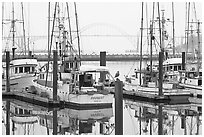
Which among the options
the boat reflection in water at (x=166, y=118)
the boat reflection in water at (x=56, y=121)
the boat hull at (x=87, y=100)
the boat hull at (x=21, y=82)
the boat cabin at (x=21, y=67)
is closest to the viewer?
the boat reflection in water at (x=56, y=121)

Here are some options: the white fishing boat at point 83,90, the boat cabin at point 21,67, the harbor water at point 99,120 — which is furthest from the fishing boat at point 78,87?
the boat cabin at point 21,67

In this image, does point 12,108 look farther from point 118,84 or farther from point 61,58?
point 118,84

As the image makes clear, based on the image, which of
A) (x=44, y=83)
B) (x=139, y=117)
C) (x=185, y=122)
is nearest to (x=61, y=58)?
(x=44, y=83)

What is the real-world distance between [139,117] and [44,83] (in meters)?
7.89

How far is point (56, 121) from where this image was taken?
2322 centimetres

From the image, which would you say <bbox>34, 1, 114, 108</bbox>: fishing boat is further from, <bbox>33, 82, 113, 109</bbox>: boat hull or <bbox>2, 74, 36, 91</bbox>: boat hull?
<bbox>2, 74, 36, 91</bbox>: boat hull

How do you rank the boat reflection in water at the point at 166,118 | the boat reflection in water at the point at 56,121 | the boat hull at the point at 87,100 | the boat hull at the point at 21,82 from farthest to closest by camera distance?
1. the boat hull at the point at 21,82
2. the boat hull at the point at 87,100
3. the boat reflection in water at the point at 166,118
4. the boat reflection in water at the point at 56,121

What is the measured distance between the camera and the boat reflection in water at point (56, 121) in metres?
21.3

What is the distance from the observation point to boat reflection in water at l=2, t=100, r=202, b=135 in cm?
2137

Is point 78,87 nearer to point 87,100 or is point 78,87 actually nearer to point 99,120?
point 87,100

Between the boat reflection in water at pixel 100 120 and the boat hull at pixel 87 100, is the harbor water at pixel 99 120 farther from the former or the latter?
the boat hull at pixel 87 100

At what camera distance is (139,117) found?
2627 cm

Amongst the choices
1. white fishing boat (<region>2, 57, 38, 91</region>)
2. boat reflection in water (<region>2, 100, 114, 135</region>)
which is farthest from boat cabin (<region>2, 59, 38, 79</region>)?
boat reflection in water (<region>2, 100, 114, 135</region>)

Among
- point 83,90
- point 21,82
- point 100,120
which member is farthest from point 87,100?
point 21,82
